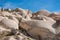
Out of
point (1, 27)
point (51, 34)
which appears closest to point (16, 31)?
point (1, 27)

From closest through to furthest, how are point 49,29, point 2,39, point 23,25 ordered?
point 2,39 < point 49,29 < point 23,25

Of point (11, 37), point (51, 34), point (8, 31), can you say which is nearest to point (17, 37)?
point (11, 37)

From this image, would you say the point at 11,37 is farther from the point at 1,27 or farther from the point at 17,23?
the point at 17,23

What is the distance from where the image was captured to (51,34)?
24062 mm

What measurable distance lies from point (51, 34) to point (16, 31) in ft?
12.6

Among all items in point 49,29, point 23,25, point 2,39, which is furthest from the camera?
point 23,25

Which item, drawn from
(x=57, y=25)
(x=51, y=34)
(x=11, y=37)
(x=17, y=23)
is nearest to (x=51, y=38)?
(x=51, y=34)

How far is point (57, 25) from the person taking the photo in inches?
1016

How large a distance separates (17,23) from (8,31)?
11.3 ft

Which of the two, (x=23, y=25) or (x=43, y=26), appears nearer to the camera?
(x=43, y=26)

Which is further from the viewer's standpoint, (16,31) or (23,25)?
(23,25)

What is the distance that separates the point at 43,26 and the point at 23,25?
2.99m

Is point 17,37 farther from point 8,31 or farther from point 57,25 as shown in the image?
point 57,25

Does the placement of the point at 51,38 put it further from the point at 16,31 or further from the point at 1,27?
the point at 1,27
